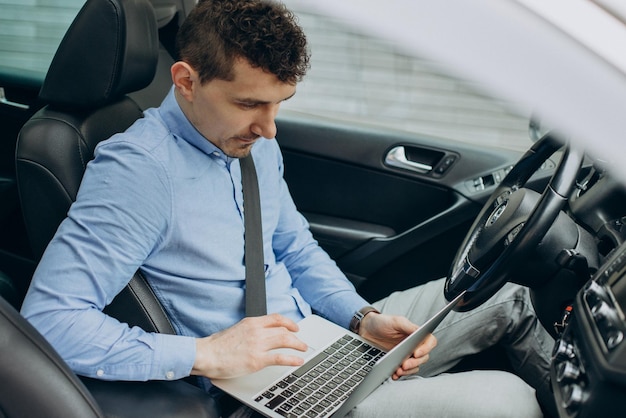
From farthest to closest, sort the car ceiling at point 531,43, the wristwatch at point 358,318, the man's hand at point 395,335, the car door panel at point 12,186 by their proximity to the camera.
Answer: the car door panel at point 12,186 < the wristwatch at point 358,318 < the man's hand at point 395,335 < the car ceiling at point 531,43

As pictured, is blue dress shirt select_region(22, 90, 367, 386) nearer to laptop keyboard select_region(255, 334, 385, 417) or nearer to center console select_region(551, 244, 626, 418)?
laptop keyboard select_region(255, 334, 385, 417)

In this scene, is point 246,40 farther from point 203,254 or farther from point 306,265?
point 306,265

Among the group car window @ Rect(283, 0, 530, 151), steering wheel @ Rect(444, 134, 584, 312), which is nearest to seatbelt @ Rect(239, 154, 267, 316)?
steering wheel @ Rect(444, 134, 584, 312)

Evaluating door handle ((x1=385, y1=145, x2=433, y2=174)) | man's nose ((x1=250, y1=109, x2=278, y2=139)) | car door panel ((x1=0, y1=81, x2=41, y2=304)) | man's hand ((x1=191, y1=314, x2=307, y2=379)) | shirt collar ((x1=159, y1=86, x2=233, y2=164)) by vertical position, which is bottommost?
car door panel ((x1=0, y1=81, x2=41, y2=304))

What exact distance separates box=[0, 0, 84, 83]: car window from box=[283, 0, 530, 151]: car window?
699 mm

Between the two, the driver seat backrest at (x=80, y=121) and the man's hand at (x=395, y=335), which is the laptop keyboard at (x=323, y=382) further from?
the driver seat backrest at (x=80, y=121)

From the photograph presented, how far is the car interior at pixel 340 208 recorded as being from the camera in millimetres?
1125

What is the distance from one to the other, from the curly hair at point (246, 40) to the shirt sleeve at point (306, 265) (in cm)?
43

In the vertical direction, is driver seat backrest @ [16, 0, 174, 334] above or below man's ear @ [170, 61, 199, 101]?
below

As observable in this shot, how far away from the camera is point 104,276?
51.5 inches

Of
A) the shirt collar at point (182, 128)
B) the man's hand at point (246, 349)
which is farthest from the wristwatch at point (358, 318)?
the shirt collar at point (182, 128)

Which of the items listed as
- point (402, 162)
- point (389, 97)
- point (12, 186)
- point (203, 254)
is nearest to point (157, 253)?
point (203, 254)

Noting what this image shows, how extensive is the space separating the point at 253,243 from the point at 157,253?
0.21 meters

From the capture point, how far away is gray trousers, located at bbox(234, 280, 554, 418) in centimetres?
134
